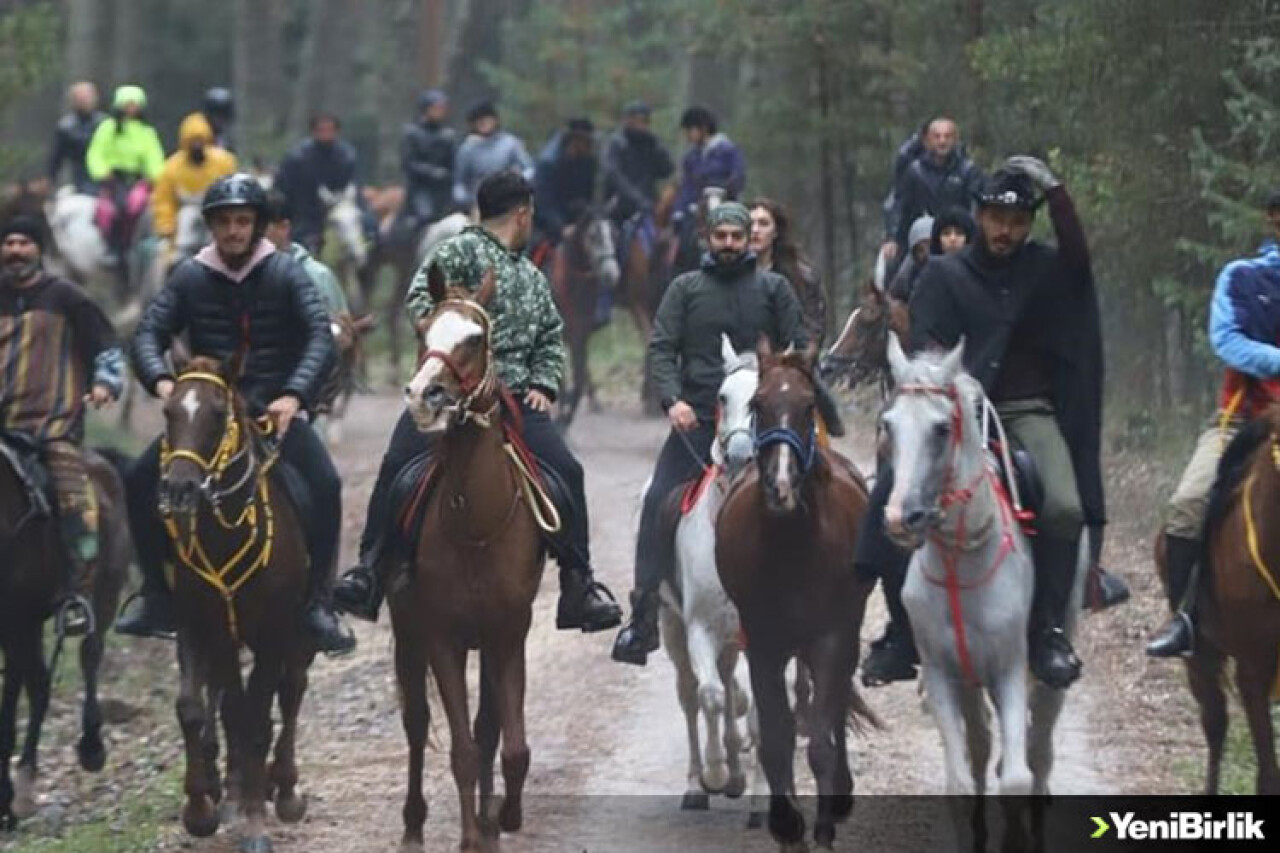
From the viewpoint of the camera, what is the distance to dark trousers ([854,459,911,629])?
12899 mm

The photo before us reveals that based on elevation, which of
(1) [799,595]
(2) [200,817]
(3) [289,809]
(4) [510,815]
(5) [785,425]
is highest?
(5) [785,425]

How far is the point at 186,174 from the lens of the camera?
29547 mm

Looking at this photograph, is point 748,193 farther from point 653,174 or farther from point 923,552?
point 923,552

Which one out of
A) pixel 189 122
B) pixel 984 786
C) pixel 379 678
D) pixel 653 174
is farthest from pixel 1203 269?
pixel 189 122

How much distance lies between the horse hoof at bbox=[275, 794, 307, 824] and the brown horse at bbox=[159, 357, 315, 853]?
30 centimetres

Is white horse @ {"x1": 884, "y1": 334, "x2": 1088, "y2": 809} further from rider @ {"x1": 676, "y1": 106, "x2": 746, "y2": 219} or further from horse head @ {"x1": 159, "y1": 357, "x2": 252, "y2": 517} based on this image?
rider @ {"x1": 676, "y1": 106, "x2": 746, "y2": 219}

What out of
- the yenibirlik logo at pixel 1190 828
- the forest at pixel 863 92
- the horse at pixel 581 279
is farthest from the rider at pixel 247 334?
the horse at pixel 581 279

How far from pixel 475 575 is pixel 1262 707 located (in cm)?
365

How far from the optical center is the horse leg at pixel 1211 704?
1435 centimetres

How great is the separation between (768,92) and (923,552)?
64.9ft

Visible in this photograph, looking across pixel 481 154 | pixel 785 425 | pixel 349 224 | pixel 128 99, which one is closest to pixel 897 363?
pixel 785 425

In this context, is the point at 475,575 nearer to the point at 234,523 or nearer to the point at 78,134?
the point at 234,523

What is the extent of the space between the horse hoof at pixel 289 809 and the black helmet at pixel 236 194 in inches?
119

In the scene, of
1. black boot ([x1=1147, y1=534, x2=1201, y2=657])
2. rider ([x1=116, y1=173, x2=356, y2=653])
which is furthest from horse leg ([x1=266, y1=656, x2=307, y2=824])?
black boot ([x1=1147, y1=534, x2=1201, y2=657])
